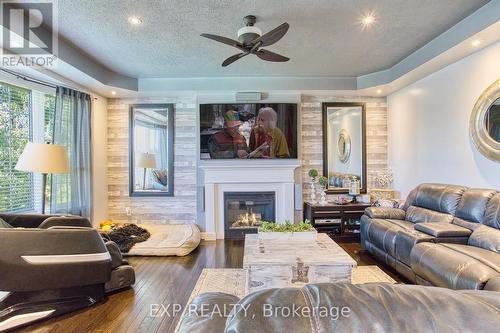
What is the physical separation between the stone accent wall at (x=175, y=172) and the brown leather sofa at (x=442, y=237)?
305 cm

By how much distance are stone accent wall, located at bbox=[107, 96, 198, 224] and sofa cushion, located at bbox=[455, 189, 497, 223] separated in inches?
156

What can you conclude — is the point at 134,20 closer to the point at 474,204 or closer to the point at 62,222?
the point at 62,222

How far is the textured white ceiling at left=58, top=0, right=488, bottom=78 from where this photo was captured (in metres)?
2.65

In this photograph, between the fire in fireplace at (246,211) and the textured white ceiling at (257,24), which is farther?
the fire in fireplace at (246,211)

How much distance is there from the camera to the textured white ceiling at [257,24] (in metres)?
2.65

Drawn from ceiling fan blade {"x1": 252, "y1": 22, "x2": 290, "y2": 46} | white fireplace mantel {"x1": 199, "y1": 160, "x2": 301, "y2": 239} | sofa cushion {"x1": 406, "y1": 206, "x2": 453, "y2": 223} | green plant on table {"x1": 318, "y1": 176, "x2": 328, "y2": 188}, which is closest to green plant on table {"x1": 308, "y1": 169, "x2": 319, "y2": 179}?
green plant on table {"x1": 318, "y1": 176, "x2": 328, "y2": 188}

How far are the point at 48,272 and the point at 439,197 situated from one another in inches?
166

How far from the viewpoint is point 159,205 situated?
5199 millimetres

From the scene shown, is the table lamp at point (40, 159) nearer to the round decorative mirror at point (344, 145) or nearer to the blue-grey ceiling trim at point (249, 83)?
the blue-grey ceiling trim at point (249, 83)

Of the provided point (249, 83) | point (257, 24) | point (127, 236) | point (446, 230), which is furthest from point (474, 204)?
point (127, 236)

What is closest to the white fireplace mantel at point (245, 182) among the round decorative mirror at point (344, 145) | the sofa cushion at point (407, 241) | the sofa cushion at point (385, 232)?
the round decorative mirror at point (344, 145)

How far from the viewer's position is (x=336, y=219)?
4664 millimetres

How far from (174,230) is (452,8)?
464 cm

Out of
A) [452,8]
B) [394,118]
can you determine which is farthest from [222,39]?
[394,118]
